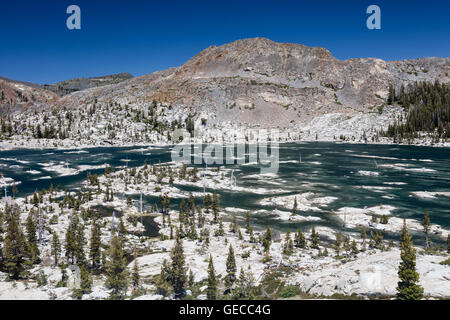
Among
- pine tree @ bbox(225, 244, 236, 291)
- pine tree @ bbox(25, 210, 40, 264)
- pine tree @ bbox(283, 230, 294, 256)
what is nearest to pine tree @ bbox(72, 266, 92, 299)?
pine tree @ bbox(25, 210, 40, 264)

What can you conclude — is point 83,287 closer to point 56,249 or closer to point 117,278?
point 117,278

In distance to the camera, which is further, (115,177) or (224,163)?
(224,163)

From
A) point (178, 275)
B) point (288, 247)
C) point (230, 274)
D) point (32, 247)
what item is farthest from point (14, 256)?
point (288, 247)

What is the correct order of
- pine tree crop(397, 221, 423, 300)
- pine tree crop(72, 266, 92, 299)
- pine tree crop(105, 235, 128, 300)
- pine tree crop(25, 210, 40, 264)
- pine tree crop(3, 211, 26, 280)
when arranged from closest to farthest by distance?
pine tree crop(397, 221, 423, 300) < pine tree crop(72, 266, 92, 299) < pine tree crop(105, 235, 128, 300) < pine tree crop(3, 211, 26, 280) < pine tree crop(25, 210, 40, 264)

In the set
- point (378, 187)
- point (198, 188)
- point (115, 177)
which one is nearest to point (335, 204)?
point (378, 187)

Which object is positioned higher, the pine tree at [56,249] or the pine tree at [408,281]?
the pine tree at [408,281]

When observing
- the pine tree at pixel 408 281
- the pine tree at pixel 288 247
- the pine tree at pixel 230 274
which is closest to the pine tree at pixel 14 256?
the pine tree at pixel 230 274

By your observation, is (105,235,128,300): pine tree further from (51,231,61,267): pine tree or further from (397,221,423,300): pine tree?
(397,221,423,300): pine tree

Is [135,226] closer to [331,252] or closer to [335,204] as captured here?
[331,252]

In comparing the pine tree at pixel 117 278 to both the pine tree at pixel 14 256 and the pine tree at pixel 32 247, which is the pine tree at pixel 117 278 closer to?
the pine tree at pixel 14 256

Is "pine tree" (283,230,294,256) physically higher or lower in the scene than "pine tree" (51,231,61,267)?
lower

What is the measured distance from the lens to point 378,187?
7575 cm

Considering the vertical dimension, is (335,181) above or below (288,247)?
above

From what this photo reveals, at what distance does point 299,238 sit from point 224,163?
81008mm
